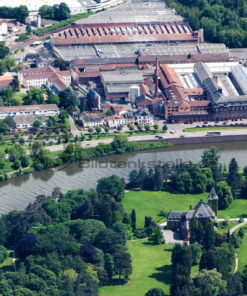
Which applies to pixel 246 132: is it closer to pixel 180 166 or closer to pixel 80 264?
pixel 180 166

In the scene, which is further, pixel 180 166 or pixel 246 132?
pixel 246 132

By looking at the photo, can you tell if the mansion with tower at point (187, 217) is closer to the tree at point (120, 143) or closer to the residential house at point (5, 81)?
the tree at point (120, 143)

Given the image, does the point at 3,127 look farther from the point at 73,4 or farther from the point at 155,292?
the point at 73,4

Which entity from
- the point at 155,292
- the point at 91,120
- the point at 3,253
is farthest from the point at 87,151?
the point at 155,292

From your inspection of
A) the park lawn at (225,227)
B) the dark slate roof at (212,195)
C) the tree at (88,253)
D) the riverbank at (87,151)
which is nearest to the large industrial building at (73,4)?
the riverbank at (87,151)

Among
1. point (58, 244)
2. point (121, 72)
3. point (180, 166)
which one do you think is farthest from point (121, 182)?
point (121, 72)

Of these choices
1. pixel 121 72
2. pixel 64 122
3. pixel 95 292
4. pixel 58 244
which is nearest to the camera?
pixel 95 292
